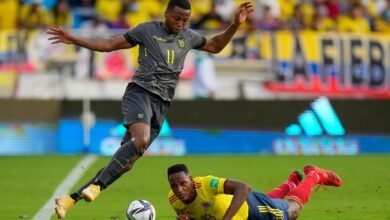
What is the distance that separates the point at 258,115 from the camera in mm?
19453

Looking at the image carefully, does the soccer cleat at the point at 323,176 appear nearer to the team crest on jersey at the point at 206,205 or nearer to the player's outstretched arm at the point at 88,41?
the team crest on jersey at the point at 206,205

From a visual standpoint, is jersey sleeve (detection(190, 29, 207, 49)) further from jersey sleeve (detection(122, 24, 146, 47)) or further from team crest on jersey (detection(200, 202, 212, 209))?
team crest on jersey (detection(200, 202, 212, 209))

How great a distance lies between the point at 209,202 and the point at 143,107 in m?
1.30

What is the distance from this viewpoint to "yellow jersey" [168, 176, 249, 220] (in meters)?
8.79

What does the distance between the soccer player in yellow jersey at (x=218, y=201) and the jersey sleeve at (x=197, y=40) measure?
5.98 ft

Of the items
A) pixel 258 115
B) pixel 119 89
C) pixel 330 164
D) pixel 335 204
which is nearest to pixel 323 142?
pixel 258 115

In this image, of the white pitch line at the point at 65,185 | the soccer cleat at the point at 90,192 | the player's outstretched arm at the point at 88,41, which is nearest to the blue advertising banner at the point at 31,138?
the white pitch line at the point at 65,185

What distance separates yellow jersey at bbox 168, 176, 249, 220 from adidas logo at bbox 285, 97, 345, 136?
10492mm

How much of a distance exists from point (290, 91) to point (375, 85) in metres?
1.97

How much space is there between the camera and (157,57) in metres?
9.83

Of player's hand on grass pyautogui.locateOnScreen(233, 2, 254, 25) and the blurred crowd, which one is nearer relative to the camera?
player's hand on grass pyautogui.locateOnScreen(233, 2, 254, 25)

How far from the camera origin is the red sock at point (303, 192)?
9.71m

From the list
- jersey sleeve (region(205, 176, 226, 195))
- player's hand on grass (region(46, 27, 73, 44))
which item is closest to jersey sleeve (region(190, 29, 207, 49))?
player's hand on grass (region(46, 27, 73, 44))

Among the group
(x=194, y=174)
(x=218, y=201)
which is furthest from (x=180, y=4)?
(x=194, y=174)
